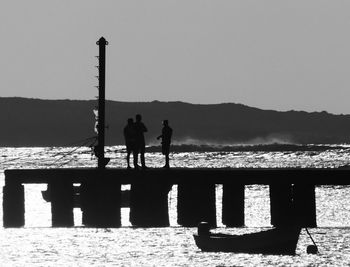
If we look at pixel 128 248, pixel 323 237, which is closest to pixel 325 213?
pixel 323 237

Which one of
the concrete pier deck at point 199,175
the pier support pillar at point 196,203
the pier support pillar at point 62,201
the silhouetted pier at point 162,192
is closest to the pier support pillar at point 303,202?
the silhouetted pier at point 162,192

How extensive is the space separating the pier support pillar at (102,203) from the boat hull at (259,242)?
5.28 m

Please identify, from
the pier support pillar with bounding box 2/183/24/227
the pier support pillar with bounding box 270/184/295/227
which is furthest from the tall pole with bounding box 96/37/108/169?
the pier support pillar with bounding box 270/184/295/227

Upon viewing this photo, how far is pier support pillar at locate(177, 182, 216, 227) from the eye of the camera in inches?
1743

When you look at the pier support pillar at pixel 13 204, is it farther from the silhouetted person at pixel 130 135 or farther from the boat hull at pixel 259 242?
Answer: the boat hull at pixel 259 242

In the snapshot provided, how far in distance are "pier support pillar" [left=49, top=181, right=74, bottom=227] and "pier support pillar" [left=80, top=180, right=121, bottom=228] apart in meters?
0.61

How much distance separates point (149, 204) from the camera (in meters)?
44.7

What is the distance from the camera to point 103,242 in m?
45.3

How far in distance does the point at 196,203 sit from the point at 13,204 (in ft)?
22.7

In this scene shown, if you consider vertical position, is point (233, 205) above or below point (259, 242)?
above

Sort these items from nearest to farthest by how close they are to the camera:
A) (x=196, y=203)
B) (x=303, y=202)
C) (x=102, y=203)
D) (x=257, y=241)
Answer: (x=257, y=241) → (x=303, y=202) → (x=102, y=203) → (x=196, y=203)

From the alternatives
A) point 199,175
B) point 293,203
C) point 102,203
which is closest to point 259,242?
point 199,175

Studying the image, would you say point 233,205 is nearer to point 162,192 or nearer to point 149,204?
point 162,192

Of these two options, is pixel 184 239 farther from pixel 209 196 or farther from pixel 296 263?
pixel 296 263
